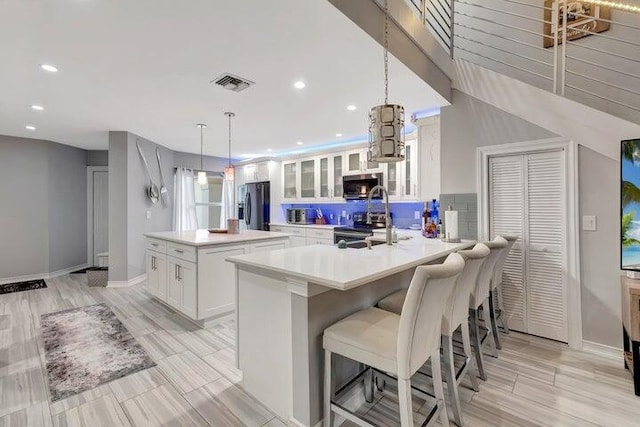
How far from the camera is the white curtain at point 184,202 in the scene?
607 cm

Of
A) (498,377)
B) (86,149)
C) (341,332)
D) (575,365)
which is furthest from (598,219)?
(86,149)

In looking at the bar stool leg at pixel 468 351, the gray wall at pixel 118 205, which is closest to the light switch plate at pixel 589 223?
the bar stool leg at pixel 468 351

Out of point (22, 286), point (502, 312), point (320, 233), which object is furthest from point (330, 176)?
point (22, 286)

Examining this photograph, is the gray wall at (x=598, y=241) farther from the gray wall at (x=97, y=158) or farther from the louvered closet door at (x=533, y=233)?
the gray wall at (x=97, y=158)

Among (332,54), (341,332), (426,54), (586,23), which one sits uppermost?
(586,23)

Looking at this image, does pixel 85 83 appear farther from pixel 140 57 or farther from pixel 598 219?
pixel 598 219

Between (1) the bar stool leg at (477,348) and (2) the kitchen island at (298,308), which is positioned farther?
(1) the bar stool leg at (477,348)

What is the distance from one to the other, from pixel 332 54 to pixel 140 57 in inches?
59.8

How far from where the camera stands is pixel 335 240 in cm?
483

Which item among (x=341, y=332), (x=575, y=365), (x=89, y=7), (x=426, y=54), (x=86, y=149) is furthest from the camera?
(x=86, y=149)

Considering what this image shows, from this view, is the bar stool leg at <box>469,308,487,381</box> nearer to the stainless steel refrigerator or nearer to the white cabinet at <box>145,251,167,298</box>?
the white cabinet at <box>145,251,167,298</box>

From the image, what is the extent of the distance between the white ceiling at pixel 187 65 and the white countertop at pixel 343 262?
4.88ft

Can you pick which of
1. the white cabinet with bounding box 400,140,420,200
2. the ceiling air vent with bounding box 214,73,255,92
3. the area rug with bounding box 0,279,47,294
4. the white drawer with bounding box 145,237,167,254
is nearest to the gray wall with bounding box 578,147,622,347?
the white cabinet with bounding box 400,140,420,200

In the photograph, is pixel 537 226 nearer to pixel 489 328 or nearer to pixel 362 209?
pixel 489 328
